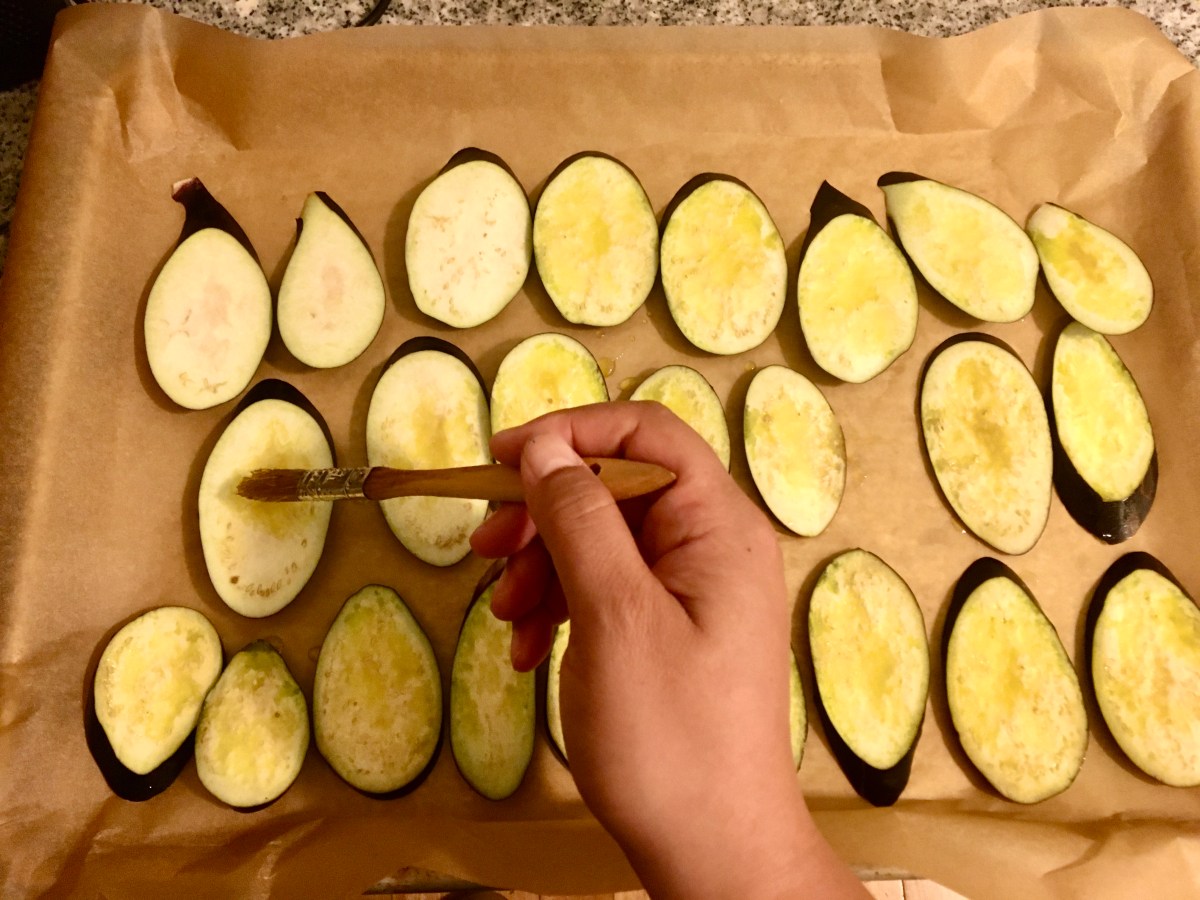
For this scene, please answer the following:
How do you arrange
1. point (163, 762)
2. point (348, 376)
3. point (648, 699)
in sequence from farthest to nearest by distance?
point (348, 376) → point (163, 762) → point (648, 699)

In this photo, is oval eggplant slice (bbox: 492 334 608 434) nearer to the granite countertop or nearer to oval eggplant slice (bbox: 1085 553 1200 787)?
the granite countertop

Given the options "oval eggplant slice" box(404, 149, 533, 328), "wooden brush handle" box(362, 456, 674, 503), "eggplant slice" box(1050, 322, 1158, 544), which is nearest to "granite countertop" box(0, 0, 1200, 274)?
"oval eggplant slice" box(404, 149, 533, 328)

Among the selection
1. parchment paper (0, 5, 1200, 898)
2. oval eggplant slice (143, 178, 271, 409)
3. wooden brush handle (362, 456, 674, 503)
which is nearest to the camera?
wooden brush handle (362, 456, 674, 503)

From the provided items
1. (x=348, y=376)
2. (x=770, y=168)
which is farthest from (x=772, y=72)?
(x=348, y=376)

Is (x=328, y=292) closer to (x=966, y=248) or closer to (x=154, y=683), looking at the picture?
(x=154, y=683)

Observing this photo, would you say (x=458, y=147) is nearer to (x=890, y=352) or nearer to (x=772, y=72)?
(x=772, y=72)
